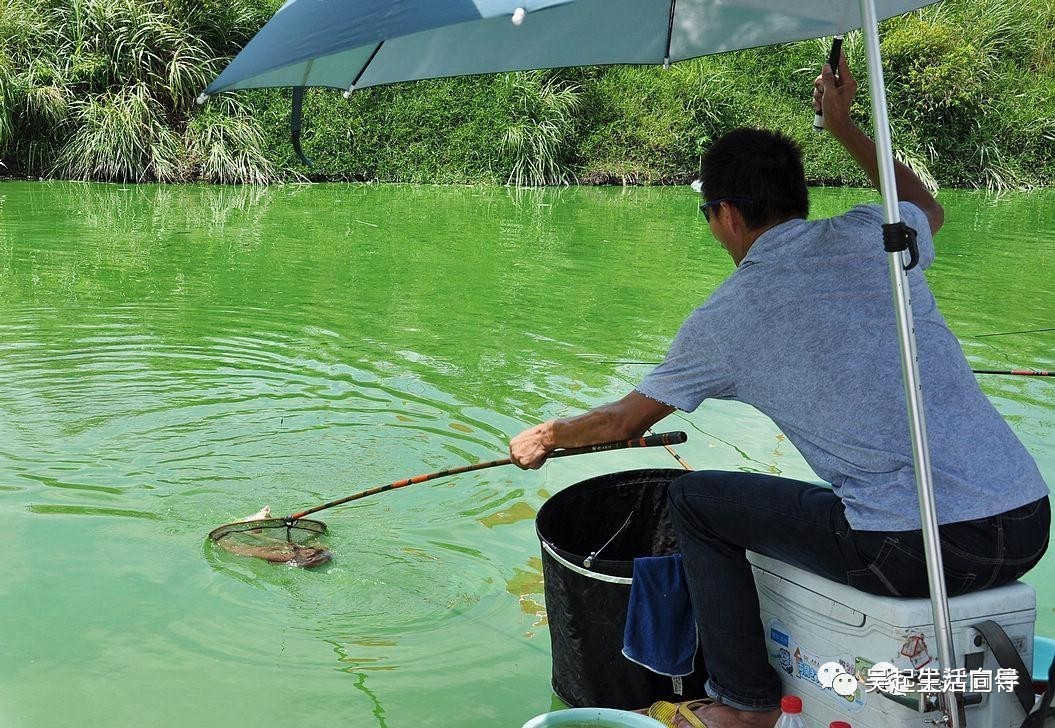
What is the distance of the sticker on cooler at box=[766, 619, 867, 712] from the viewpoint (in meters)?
2.28

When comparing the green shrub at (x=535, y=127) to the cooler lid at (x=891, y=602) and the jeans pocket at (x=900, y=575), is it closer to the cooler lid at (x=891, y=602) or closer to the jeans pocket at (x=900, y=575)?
the cooler lid at (x=891, y=602)

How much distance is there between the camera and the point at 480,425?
17.3 feet

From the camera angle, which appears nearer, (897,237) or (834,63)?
(897,237)

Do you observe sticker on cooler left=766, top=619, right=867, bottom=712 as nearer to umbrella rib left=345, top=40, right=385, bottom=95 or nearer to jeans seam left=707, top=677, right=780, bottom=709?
jeans seam left=707, top=677, right=780, bottom=709

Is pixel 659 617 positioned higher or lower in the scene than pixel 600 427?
lower

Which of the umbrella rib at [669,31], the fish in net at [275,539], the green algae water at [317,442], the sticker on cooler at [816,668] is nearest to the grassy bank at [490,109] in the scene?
the green algae water at [317,442]

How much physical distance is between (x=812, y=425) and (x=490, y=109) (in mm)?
18141

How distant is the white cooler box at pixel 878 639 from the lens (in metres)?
2.16

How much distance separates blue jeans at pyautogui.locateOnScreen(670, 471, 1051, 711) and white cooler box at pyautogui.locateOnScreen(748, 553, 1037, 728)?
0.12ft

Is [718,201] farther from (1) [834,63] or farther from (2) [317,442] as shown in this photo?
(2) [317,442]

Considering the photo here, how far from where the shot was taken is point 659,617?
102 inches

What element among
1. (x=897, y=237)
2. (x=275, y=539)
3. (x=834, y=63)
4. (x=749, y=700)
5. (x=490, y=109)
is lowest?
(x=275, y=539)

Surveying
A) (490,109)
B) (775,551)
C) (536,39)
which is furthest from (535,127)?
(775,551)

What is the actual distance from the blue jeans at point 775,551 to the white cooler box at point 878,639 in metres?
0.04
